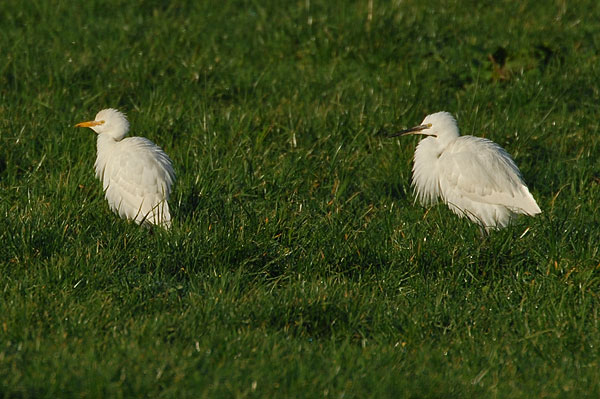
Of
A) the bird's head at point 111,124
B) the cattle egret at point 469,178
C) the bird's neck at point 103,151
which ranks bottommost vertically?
the cattle egret at point 469,178

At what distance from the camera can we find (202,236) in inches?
213

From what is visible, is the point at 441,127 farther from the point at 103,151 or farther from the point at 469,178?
the point at 103,151

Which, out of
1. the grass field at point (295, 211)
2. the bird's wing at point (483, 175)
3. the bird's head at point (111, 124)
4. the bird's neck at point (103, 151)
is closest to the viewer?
the grass field at point (295, 211)

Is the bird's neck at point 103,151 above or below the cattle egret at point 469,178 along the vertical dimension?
above

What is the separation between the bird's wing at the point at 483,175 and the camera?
648cm

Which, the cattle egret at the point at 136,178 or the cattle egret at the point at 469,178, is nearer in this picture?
the cattle egret at the point at 136,178

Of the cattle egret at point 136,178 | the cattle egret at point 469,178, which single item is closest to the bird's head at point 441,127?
the cattle egret at point 469,178

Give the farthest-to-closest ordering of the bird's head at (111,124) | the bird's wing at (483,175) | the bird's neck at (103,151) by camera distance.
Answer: the bird's head at (111,124) < the bird's neck at (103,151) < the bird's wing at (483,175)

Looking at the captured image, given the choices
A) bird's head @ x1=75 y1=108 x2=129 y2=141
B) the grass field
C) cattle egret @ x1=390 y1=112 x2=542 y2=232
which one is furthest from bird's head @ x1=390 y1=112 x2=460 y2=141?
bird's head @ x1=75 y1=108 x2=129 y2=141

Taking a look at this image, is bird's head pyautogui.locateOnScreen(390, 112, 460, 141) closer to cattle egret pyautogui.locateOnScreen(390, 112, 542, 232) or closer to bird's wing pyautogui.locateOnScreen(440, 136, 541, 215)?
cattle egret pyautogui.locateOnScreen(390, 112, 542, 232)

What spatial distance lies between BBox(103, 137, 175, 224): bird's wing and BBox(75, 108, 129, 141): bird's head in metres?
0.30

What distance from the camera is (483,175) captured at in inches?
257

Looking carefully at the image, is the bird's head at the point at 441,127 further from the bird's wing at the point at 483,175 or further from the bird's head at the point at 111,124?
the bird's head at the point at 111,124

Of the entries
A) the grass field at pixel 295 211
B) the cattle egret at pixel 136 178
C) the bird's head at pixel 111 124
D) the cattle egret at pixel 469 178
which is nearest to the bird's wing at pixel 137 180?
the cattle egret at pixel 136 178
